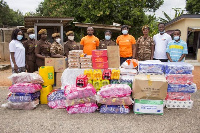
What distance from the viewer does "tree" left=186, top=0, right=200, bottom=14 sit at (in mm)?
23406

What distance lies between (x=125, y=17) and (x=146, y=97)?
29.2 ft

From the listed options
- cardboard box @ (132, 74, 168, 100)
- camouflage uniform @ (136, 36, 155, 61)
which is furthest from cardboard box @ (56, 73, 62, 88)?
camouflage uniform @ (136, 36, 155, 61)

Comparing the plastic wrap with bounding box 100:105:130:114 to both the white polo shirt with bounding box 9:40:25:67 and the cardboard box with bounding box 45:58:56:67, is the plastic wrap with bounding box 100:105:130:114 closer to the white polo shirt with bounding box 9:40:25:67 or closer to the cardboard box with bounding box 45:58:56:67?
the cardboard box with bounding box 45:58:56:67

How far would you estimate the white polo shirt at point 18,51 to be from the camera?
4559 mm

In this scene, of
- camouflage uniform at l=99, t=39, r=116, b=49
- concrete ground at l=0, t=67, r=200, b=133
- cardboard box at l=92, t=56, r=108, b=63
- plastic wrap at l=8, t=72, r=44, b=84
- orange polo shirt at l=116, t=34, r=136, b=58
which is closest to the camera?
concrete ground at l=0, t=67, r=200, b=133

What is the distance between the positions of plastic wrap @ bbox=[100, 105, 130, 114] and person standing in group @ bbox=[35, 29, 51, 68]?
2.13 metres

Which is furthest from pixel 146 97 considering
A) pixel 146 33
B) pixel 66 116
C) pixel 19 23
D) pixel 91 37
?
pixel 19 23

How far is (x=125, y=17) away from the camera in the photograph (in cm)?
1194

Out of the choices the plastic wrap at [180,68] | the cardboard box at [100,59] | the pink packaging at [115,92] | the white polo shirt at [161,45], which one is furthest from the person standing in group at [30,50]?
the plastic wrap at [180,68]

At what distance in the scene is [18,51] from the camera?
4.64 meters

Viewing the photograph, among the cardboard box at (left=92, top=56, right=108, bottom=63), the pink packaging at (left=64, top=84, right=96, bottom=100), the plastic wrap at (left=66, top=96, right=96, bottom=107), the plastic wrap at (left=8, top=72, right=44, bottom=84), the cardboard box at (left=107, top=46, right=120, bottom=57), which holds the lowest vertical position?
the plastic wrap at (left=66, top=96, right=96, bottom=107)

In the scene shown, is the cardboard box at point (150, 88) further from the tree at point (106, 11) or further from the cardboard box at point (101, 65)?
the tree at point (106, 11)

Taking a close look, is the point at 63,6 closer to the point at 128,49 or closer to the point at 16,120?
the point at 128,49

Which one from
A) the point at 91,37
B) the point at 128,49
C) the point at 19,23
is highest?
the point at 19,23
